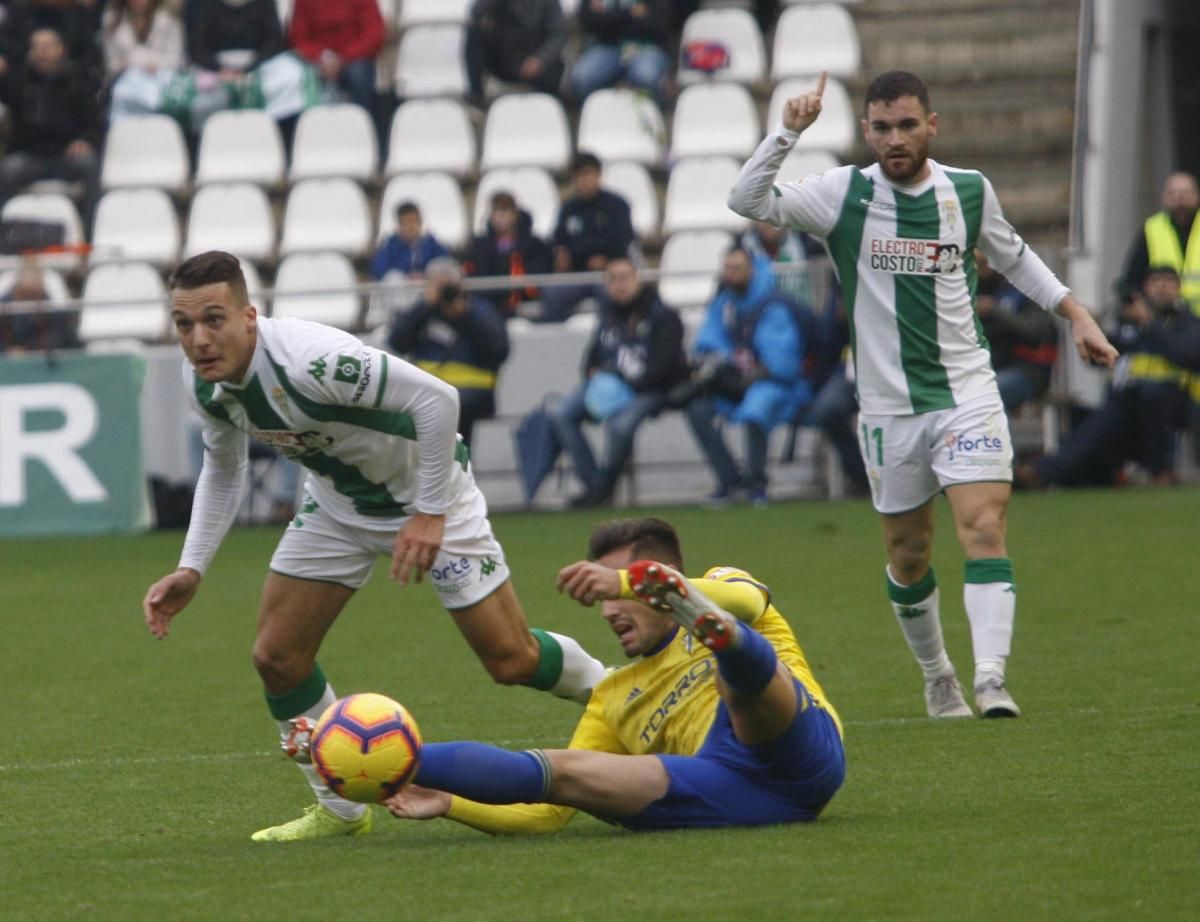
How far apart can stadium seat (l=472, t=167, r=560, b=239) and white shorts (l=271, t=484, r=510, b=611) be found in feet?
39.9

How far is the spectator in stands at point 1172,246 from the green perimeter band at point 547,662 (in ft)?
32.2

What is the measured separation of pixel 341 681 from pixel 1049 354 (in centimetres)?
807

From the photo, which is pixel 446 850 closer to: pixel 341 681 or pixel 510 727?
pixel 510 727

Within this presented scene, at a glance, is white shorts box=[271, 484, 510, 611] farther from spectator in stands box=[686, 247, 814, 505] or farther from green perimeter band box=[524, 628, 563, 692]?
spectator in stands box=[686, 247, 814, 505]

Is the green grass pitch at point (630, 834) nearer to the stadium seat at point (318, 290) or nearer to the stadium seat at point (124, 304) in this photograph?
the stadium seat at point (318, 290)

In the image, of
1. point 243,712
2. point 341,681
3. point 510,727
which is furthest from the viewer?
point 341,681

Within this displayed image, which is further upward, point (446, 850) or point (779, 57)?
point (779, 57)

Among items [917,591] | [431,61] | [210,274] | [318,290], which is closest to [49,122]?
[431,61]

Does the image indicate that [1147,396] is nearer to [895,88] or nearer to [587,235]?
[587,235]

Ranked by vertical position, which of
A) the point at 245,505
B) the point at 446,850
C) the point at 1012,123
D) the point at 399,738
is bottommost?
the point at 245,505

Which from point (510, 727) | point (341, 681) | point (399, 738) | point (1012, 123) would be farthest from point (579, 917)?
point (1012, 123)

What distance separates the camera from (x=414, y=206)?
55.1 ft

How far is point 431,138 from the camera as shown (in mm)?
19234

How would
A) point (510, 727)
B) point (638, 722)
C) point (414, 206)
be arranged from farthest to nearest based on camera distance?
1. point (414, 206)
2. point (510, 727)
3. point (638, 722)
